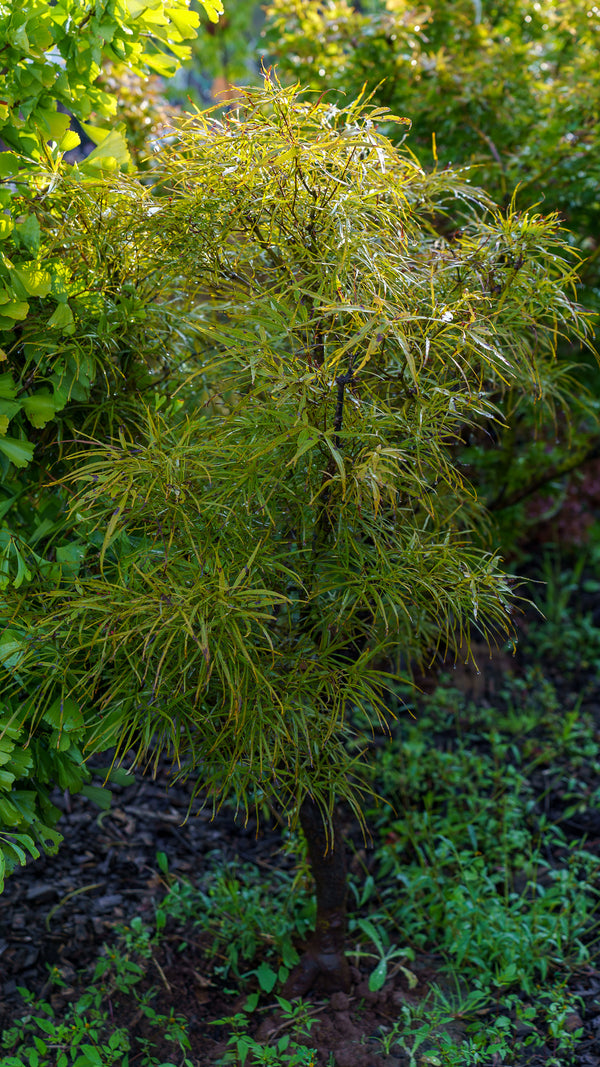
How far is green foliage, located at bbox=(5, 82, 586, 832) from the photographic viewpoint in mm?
1400

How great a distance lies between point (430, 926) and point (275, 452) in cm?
155

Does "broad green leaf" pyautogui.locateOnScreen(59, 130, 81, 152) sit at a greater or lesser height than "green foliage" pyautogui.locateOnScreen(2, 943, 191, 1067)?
greater

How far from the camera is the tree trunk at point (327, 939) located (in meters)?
2.01

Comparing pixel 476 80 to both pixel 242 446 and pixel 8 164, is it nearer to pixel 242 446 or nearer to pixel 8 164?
pixel 8 164

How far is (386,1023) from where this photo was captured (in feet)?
6.46

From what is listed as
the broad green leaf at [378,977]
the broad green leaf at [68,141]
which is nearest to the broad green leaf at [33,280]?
the broad green leaf at [68,141]

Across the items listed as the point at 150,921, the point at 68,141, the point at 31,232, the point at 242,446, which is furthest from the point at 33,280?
the point at 150,921

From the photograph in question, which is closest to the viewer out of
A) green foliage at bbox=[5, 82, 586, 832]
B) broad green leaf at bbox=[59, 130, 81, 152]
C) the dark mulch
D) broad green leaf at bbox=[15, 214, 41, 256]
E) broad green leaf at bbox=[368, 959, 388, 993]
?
green foliage at bbox=[5, 82, 586, 832]

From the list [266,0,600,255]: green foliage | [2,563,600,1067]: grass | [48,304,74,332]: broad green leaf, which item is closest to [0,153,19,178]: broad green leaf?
[48,304,74,332]: broad green leaf

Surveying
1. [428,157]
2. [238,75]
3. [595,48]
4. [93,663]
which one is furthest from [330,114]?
[238,75]

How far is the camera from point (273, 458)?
144cm

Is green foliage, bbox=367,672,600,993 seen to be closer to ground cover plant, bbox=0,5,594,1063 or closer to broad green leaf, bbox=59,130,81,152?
ground cover plant, bbox=0,5,594,1063

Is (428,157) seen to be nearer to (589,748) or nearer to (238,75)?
(589,748)

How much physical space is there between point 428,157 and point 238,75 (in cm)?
540
